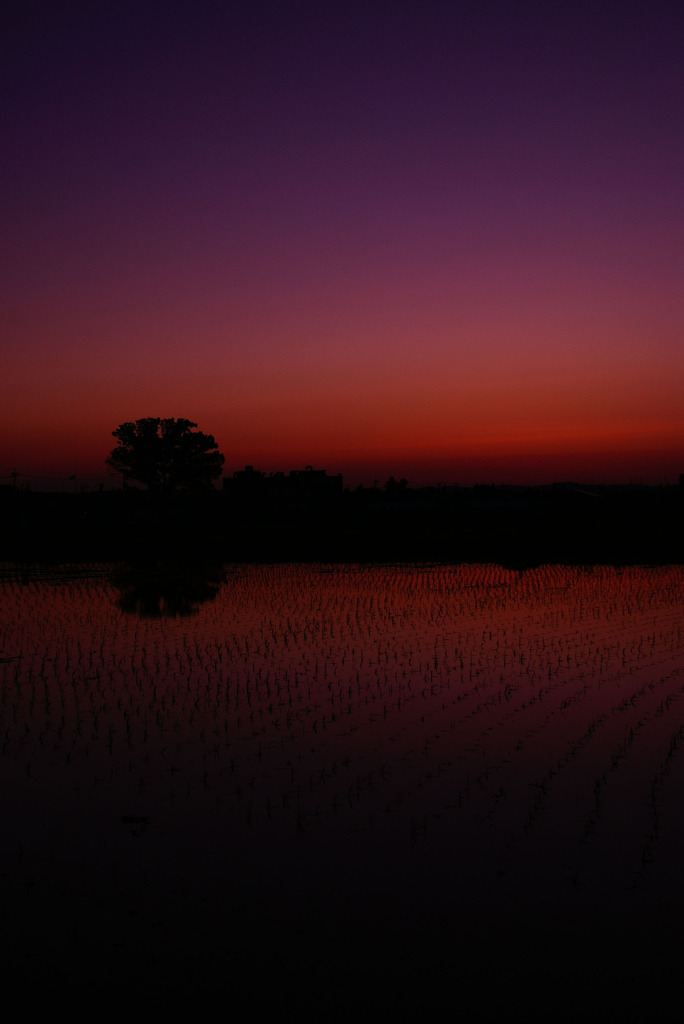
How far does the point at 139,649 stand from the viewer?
13148mm

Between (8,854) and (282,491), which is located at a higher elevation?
(282,491)

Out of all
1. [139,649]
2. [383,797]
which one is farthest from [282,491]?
[383,797]

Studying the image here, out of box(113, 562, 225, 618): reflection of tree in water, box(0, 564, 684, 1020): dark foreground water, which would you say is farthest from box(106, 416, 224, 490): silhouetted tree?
box(0, 564, 684, 1020): dark foreground water

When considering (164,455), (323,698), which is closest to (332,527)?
(164,455)

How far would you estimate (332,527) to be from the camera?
181ft

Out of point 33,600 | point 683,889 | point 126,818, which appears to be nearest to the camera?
point 683,889

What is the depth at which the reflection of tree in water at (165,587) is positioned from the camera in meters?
18.3

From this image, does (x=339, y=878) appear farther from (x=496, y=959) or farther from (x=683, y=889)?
(x=683, y=889)

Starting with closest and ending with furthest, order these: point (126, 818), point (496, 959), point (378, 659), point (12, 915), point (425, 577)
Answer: point (496, 959)
point (12, 915)
point (126, 818)
point (378, 659)
point (425, 577)

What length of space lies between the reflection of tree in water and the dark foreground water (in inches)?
195

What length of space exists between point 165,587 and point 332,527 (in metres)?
32.8

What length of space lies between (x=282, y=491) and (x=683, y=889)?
78.9 metres

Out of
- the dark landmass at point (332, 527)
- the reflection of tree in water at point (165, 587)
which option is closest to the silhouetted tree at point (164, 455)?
the dark landmass at point (332, 527)

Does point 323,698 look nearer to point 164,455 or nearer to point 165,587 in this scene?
point 165,587
